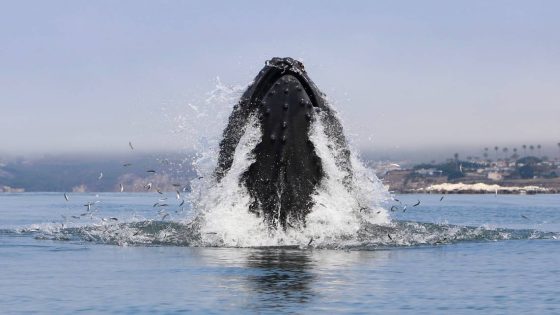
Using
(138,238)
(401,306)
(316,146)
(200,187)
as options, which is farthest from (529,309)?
(138,238)

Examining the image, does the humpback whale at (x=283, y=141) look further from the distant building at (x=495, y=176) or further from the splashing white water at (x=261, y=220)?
the distant building at (x=495, y=176)

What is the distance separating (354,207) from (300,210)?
148 cm

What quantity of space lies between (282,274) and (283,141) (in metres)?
2.99

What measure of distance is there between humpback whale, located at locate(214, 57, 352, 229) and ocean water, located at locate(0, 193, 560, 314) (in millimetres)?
726

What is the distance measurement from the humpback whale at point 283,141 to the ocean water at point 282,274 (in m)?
0.73

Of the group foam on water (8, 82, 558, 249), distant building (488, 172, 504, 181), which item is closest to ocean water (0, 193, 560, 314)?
foam on water (8, 82, 558, 249)

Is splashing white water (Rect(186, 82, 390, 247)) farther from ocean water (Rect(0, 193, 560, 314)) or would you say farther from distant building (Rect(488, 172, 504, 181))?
distant building (Rect(488, 172, 504, 181))

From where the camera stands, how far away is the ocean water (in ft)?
39.9

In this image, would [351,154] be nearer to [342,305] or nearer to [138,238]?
[138,238]

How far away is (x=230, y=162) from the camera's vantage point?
17516 millimetres

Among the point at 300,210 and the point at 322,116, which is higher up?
the point at 322,116

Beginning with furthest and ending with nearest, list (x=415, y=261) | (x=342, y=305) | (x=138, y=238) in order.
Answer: (x=138, y=238)
(x=415, y=261)
(x=342, y=305)

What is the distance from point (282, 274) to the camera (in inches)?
566

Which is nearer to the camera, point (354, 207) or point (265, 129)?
point (265, 129)
